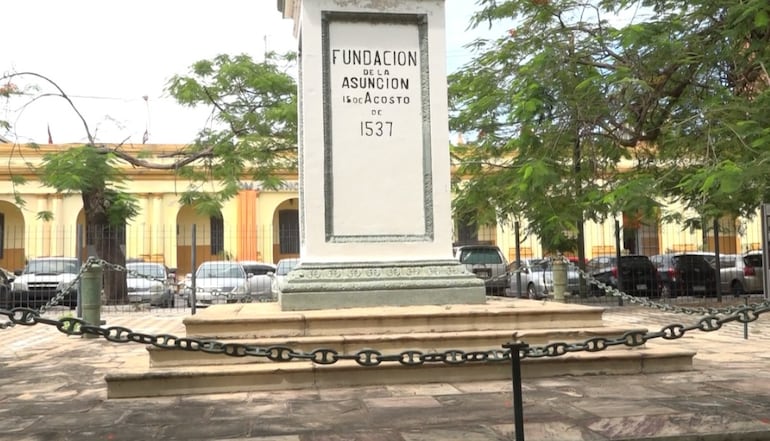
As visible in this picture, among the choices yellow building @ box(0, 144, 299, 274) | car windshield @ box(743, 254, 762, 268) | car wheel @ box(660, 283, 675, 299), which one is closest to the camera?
car wheel @ box(660, 283, 675, 299)

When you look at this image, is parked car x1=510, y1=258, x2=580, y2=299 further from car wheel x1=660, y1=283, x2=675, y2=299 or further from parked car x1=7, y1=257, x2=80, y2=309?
parked car x1=7, y1=257, x2=80, y2=309

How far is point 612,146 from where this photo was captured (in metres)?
15.2

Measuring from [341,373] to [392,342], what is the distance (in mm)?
546

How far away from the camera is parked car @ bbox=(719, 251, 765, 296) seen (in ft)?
65.4

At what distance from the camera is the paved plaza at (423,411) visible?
14.4ft

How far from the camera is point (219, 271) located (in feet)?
61.1

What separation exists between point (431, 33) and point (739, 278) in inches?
637

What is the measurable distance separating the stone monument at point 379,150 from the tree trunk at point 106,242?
1208cm

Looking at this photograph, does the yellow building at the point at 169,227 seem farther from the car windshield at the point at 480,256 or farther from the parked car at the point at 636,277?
the parked car at the point at 636,277

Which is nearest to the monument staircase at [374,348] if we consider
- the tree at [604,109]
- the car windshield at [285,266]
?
the tree at [604,109]

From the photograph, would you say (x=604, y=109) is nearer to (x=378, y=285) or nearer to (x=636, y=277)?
(x=636, y=277)

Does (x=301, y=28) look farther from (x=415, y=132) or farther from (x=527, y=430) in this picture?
(x=527, y=430)

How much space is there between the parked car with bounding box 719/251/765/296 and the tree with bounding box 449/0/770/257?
178 inches

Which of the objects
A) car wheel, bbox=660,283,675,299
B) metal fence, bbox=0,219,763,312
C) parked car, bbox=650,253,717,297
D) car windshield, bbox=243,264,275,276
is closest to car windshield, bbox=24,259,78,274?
metal fence, bbox=0,219,763,312
